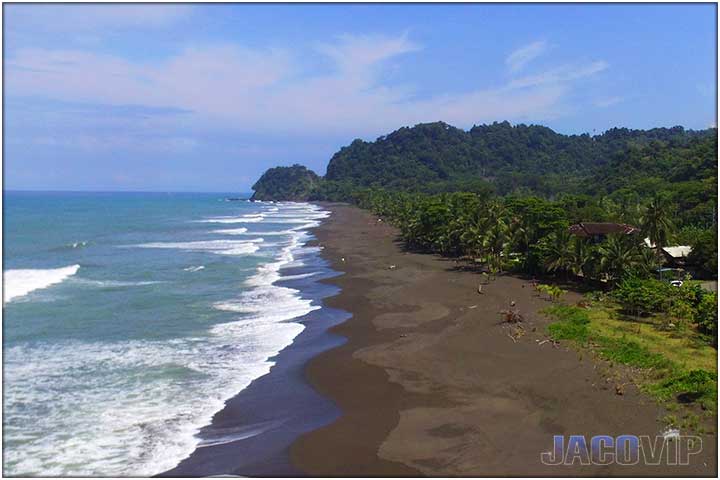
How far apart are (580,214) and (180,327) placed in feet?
144

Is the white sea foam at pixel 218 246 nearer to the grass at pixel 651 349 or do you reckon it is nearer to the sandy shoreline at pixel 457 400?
the sandy shoreline at pixel 457 400

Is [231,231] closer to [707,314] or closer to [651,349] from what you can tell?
[707,314]

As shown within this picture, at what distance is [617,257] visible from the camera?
31.8m

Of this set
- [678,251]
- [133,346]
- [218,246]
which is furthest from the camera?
[218,246]

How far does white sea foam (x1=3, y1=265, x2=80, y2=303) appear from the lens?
36031 mm

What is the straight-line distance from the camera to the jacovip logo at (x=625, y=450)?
1349 cm

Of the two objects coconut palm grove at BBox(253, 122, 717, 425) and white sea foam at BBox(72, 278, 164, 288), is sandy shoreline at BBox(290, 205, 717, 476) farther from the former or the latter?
white sea foam at BBox(72, 278, 164, 288)

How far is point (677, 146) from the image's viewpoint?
119000 millimetres

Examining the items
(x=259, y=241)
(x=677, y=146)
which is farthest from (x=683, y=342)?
(x=677, y=146)

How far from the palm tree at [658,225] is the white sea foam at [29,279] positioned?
38.5m

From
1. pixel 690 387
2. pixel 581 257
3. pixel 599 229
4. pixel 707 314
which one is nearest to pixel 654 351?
pixel 690 387

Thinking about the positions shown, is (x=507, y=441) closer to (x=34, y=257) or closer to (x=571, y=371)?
(x=571, y=371)

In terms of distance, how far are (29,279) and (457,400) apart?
34899 mm

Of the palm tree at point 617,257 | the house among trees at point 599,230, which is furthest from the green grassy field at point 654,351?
the house among trees at point 599,230
